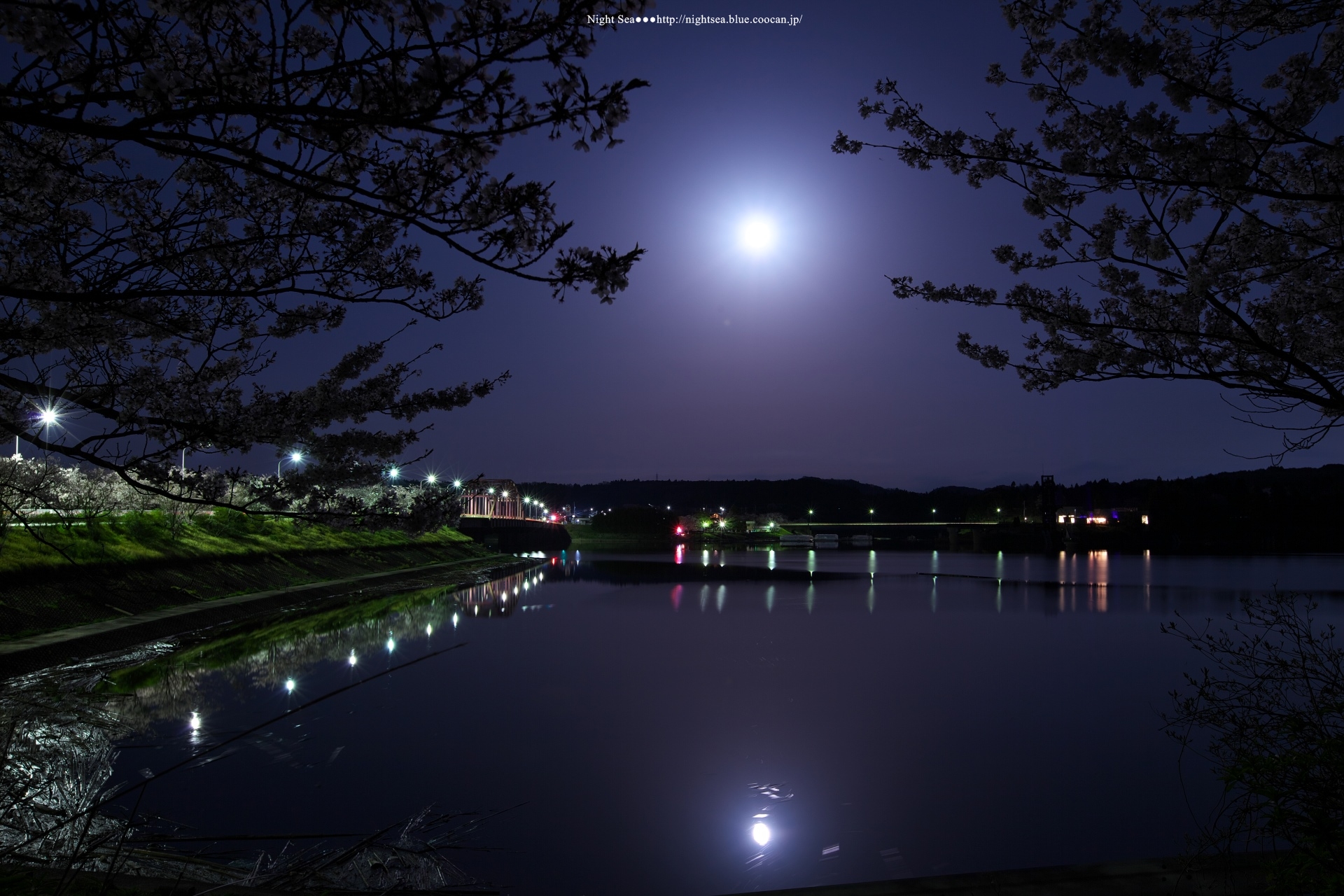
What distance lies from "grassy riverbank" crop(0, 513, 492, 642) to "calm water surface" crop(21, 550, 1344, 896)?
330cm

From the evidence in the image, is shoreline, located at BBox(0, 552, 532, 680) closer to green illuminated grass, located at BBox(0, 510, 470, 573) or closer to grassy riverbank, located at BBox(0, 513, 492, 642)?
grassy riverbank, located at BBox(0, 513, 492, 642)

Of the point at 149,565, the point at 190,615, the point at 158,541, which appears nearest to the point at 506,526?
the point at 158,541

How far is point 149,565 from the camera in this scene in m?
25.9

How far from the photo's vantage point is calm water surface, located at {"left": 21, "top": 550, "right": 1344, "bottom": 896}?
27.1ft

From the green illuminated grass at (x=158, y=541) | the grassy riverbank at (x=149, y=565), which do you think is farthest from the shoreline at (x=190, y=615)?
the green illuminated grass at (x=158, y=541)

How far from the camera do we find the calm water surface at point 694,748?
827 cm

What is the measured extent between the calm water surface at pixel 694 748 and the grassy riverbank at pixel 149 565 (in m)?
3.30

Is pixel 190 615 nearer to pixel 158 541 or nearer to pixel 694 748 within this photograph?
pixel 158 541

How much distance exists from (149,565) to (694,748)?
2224 cm

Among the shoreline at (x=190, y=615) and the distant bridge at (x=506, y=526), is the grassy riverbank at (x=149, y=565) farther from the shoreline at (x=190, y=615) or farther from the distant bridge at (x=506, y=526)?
the distant bridge at (x=506, y=526)

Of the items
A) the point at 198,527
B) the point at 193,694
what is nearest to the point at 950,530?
the point at 198,527

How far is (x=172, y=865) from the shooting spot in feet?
22.0

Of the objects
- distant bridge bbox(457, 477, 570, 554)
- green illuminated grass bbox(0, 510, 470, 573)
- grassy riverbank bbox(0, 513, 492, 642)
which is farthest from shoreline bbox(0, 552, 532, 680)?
distant bridge bbox(457, 477, 570, 554)

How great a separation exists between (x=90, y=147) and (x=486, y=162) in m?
5.49
